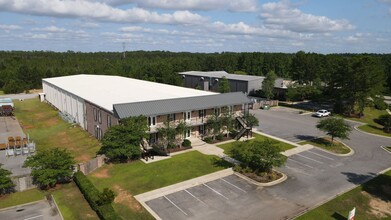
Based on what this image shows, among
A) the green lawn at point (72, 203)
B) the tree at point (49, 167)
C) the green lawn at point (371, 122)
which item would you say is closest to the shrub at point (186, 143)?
the tree at point (49, 167)

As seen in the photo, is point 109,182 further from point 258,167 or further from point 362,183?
point 362,183

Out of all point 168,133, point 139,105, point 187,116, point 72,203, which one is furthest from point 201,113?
point 72,203

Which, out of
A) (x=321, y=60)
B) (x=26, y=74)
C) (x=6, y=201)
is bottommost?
(x=6, y=201)

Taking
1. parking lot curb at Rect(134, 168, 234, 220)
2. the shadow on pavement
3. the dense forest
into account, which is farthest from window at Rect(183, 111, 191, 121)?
the dense forest

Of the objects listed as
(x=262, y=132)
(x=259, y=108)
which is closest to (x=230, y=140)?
(x=262, y=132)

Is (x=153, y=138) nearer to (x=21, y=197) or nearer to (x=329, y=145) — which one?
(x=21, y=197)

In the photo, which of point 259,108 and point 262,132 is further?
point 259,108
